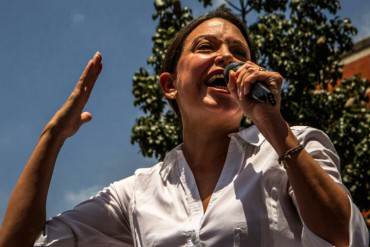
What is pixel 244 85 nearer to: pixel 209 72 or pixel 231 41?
pixel 209 72

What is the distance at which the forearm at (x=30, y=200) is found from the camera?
2275 mm

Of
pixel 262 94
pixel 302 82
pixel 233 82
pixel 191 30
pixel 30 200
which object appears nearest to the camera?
pixel 262 94

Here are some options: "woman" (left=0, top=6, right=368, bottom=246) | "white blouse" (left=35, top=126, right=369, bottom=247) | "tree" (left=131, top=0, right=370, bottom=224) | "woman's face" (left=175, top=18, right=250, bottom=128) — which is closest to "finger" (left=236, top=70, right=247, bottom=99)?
"woman" (left=0, top=6, right=368, bottom=246)

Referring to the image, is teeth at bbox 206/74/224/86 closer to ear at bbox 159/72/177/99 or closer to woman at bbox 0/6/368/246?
woman at bbox 0/6/368/246

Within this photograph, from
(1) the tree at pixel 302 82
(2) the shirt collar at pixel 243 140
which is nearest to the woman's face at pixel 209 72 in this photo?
(2) the shirt collar at pixel 243 140

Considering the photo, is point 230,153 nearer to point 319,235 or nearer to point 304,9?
point 319,235

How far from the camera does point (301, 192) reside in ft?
6.05

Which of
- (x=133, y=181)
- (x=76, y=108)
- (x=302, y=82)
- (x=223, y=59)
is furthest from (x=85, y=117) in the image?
(x=302, y=82)

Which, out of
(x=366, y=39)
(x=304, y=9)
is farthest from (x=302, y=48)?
(x=366, y=39)

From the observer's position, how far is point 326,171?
6.54ft

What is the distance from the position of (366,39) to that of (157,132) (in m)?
12.1

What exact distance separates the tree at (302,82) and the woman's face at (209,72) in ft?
18.7

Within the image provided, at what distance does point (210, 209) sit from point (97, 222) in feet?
2.00

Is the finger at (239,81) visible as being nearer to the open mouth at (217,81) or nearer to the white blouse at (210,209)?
the white blouse at (210,209)
